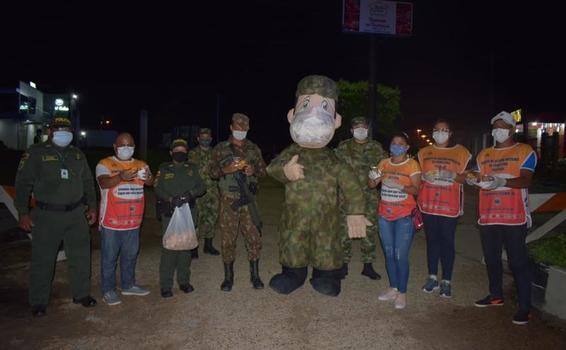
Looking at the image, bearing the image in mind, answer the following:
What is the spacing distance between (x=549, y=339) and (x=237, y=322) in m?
2.86

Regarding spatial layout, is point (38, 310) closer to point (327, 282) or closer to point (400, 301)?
point (327, 282)

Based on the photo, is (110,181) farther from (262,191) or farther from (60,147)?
(262,191)

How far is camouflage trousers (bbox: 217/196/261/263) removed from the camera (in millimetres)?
5382

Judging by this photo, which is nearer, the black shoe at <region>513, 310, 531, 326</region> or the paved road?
the paved road

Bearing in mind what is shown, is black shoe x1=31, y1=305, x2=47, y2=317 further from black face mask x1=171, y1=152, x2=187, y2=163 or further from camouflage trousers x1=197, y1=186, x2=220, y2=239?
camouflage trousers x1=197, y1=186, x2=220, y2=239

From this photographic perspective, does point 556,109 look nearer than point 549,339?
No

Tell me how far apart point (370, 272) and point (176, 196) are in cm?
268

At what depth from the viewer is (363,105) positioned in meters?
27.0

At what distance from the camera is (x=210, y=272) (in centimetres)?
639

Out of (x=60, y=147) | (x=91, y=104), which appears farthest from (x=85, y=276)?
(x=91, y=104)

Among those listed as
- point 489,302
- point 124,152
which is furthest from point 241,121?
point 489,302

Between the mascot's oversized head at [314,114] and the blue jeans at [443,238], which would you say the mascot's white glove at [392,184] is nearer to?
the blue jeans at [443,238]

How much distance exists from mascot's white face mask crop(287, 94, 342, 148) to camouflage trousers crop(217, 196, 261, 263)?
2149mm

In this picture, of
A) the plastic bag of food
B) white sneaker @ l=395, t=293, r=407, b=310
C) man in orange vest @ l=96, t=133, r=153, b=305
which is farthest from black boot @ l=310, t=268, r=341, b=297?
man in orange vest @ l=96, t=133, r=153, b=305
